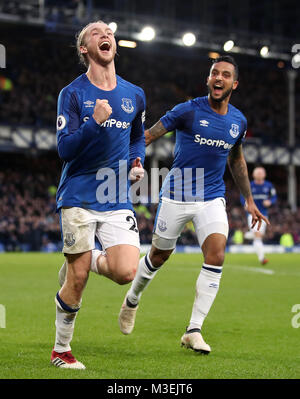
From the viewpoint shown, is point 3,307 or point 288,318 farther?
point 3,307

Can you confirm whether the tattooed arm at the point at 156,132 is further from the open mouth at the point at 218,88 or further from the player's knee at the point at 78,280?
the player's knee at the point at 78,280

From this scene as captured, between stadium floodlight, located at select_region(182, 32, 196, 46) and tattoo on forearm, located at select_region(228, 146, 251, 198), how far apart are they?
2337 cm

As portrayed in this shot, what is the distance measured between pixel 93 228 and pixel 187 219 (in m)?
1.80

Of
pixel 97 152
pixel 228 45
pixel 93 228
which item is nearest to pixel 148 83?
pixel 228 45

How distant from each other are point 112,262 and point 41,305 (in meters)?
4.53

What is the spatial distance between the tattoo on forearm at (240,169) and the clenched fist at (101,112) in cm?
253

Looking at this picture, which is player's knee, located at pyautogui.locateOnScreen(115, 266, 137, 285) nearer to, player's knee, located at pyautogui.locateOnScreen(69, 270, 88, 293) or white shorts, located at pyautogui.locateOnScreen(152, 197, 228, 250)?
player's knee, located at pyautogui.locateOnScreen(69, 270, 88, 293)

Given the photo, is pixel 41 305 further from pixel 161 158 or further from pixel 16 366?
pixel 161 158

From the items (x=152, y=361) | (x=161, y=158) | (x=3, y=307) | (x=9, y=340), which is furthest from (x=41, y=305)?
(x=161, y=158)

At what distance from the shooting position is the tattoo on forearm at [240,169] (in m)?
7.26

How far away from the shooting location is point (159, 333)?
723 cm

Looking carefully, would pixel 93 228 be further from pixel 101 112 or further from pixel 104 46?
pixel 104 46

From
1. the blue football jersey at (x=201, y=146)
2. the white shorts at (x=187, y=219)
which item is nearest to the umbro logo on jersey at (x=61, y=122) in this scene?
the blue football jersey at (x=201, y=146)

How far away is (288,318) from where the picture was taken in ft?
27.8
